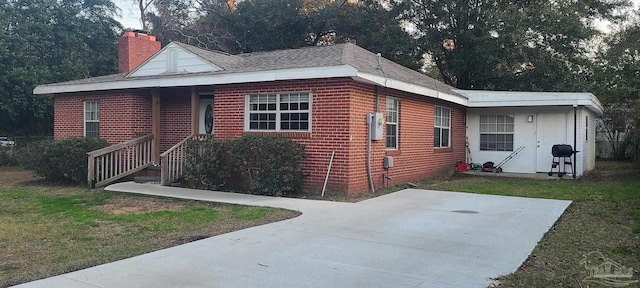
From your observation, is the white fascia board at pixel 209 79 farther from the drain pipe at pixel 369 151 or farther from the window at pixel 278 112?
the drain pipe at pixel 369 151

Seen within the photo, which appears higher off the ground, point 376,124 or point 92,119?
point 92,119

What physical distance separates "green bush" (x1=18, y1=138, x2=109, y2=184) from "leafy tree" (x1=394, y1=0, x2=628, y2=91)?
1769cm

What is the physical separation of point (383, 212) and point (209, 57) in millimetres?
6917

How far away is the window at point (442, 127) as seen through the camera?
50.2 ft

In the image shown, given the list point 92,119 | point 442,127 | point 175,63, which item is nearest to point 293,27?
point 442,127

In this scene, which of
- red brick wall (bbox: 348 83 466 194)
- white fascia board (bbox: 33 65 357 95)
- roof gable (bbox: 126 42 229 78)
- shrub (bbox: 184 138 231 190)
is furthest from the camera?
roof gable (bbox: 126 42 229 78)

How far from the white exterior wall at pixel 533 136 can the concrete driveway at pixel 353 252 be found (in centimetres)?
764

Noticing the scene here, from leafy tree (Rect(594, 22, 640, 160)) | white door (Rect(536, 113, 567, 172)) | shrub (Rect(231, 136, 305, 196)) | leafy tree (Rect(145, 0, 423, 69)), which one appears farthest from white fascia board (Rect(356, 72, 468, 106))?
leafy tree (Rect(145, 0, 423, 69))

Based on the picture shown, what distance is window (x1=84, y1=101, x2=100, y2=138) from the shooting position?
14828 mm

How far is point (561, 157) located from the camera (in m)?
15.7

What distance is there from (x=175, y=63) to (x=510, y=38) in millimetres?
15170

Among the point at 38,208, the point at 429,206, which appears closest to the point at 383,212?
the point at 429,206

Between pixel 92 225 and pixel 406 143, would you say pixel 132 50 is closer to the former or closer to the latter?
pixel 406 143

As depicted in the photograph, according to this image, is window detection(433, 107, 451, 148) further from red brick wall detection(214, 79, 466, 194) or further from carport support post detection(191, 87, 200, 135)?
carport support post detection(191, 87, 200, 135)
